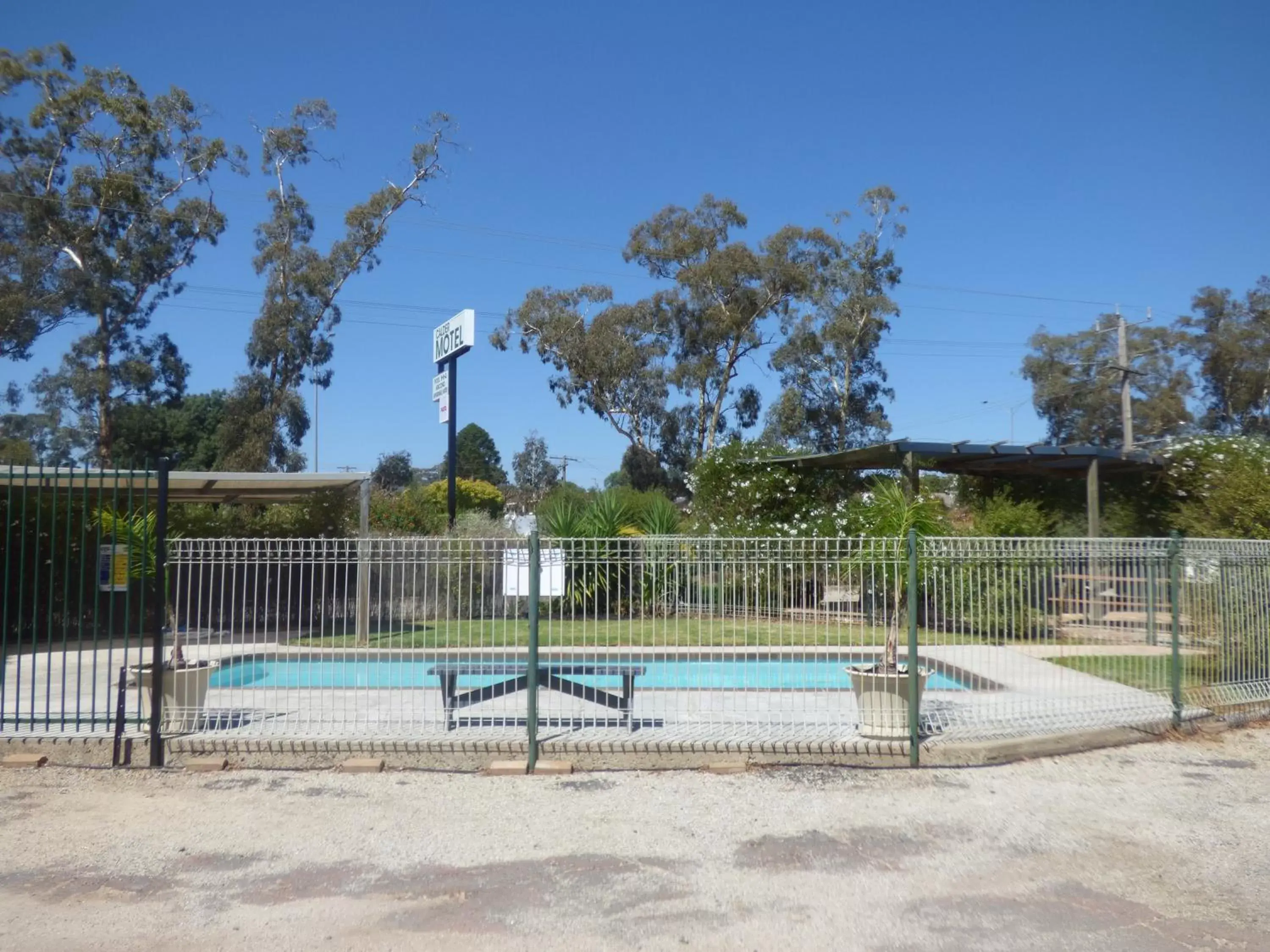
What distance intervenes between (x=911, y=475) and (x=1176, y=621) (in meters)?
8.33

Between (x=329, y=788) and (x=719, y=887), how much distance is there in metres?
3.55

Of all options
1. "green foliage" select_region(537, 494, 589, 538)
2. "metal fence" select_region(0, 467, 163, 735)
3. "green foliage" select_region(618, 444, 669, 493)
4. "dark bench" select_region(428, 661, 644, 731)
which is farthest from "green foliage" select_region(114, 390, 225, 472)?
"dark bench" select_region(428, 661, 644, 731)

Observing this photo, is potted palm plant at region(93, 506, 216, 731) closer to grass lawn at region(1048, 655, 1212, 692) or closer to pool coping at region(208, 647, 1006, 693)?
pool coping at region(208, 647, 1006, 693)

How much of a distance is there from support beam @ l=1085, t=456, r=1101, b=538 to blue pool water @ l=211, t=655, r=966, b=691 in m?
7.98

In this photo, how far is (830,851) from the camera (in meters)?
6.53

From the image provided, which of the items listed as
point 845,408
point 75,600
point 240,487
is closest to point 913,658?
point 240,487

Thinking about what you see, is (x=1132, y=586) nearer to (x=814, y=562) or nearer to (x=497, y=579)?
(x=814, y=562)

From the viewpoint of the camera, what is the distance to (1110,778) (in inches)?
328

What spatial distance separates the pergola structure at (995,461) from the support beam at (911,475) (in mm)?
16

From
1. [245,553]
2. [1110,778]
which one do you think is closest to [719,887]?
[1110,778]

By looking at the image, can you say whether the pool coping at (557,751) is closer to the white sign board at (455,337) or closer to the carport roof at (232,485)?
the carport roof at (232,485)

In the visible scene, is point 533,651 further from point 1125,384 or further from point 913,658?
point 1125,384

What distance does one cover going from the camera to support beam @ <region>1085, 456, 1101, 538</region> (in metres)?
18.8

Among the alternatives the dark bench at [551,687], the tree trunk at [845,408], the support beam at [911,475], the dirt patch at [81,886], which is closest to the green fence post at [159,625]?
the dark bench at [551,687]
